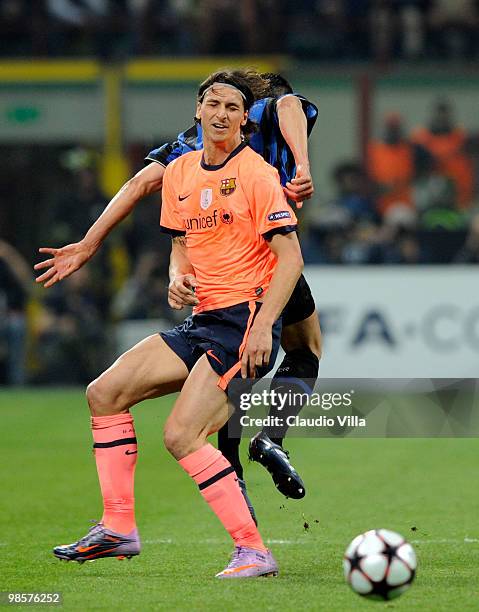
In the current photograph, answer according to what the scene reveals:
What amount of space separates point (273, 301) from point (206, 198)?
600 millimetres

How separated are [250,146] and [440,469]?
4282mm

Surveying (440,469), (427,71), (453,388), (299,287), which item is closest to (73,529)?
(299,287)

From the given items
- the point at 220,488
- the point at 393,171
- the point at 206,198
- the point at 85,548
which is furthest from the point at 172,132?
the point at 220,488

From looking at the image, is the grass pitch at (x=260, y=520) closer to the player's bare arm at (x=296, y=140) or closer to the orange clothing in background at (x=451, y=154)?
the player's bare arm at (x=296, y=140)

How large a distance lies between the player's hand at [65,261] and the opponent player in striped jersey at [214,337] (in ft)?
1.71

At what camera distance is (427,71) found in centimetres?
1922

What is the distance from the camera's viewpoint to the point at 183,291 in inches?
248

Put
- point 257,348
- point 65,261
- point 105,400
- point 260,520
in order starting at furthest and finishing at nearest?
point 260,520 < point 65,261 < point 105,400 < point 257,348

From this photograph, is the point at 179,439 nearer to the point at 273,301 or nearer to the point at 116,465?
the point at 116,465

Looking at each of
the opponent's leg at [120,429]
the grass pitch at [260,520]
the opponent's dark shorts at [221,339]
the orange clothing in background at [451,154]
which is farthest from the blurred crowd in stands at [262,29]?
the opponent's leg at [120,429]

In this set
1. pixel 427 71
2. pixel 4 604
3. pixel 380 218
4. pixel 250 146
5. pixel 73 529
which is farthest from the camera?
pixel 427 71

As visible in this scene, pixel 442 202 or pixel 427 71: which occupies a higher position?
pixel 427 71

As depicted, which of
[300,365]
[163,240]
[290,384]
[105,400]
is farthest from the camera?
[163,240]

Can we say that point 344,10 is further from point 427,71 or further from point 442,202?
point 442,202
